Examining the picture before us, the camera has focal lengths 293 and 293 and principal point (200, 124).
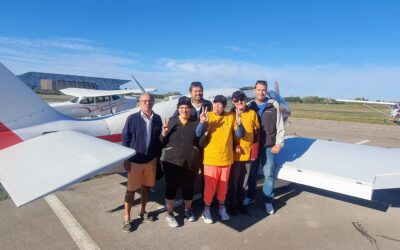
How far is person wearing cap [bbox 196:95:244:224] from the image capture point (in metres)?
3.71

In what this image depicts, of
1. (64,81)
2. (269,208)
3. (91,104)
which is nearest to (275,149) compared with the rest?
(269,208)

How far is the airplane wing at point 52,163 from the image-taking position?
213cm

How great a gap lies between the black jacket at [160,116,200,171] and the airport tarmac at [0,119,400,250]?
93cm

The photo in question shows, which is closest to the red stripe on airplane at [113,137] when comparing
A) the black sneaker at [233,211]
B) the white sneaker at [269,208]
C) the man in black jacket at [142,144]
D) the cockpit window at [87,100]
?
the man in black jacket at [142,144]

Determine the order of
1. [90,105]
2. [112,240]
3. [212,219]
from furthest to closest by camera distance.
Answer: [90,105] < [212,219] < [112,240]

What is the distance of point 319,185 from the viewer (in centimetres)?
409

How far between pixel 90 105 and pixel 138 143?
13.3 meters

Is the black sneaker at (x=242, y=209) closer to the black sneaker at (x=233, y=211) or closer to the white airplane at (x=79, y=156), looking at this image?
the black sneaker at (x=233, y=211)

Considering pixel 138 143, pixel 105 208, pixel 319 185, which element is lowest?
pixel 105 208

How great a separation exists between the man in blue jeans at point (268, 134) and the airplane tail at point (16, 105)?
9.77ft

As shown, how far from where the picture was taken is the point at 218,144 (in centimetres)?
371

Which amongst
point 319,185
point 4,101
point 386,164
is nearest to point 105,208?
point 4,101

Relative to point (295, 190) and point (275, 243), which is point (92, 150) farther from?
point (295, 190)

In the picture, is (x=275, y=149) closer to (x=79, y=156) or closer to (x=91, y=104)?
(x=79, y=156)
